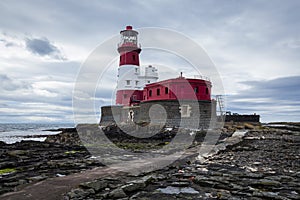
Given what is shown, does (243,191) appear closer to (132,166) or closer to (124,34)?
(132,166)

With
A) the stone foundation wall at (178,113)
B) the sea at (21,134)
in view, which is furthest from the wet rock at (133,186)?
the sea at (21,134)

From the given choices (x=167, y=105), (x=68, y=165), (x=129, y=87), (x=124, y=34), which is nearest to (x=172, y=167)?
(x=68, y=165)

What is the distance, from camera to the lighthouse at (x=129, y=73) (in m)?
32.4

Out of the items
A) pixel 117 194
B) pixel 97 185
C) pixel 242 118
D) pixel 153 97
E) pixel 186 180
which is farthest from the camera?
pixel 242 118

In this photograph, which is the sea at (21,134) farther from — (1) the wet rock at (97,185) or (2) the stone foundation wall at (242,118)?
(2) the stone foundation wall at (242,118)

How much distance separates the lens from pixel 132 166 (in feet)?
27.0

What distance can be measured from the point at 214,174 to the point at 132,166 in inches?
109

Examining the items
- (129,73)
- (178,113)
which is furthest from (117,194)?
(129,73)

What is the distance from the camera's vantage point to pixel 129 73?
32406 mm

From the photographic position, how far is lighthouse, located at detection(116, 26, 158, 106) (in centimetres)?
3244

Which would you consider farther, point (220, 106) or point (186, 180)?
point (220, 106)

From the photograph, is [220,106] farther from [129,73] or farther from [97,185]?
[97,185]

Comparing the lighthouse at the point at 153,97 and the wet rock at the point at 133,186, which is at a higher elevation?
the lighthouse at the point at 153,97

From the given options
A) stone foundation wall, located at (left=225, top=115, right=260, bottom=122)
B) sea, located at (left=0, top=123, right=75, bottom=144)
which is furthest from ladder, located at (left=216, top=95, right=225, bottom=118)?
sea, located at (left=0, top=123, right=75, bottom=144)
